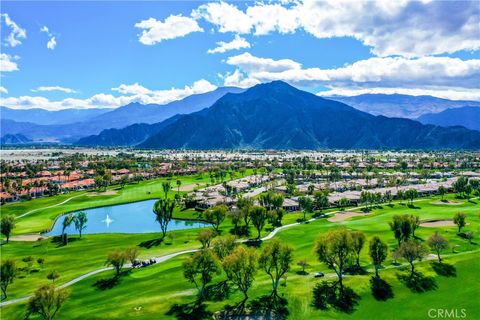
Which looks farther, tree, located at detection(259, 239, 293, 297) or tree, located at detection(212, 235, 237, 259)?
tree, located at detection(212, 235, 237, 259)

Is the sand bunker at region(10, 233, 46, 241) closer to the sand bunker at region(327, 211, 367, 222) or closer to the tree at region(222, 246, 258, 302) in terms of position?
the tree at region(222, 246, 258, 302)

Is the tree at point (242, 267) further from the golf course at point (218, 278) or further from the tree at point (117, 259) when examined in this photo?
the tree at point (117, 259)

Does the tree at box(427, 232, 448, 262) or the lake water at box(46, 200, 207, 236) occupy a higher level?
the tree at box(427, 232, 448, 262)

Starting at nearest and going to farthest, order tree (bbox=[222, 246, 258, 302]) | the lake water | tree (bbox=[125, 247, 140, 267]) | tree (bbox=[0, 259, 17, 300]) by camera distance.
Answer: tree (bbox=[222, 246, 258, 302]), tree (bbox=[0, 259, 17, 300]), tree (bbox=[125, 247, 140, 267]), the lake water

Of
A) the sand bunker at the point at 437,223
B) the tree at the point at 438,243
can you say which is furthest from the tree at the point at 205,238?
the sand bunker at the point at 437,223

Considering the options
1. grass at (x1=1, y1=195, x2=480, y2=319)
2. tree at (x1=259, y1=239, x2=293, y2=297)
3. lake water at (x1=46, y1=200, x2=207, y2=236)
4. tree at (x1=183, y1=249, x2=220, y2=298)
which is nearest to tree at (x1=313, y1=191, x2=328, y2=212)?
grass at (x1=1, y1=195, x2=480, y2=319)
